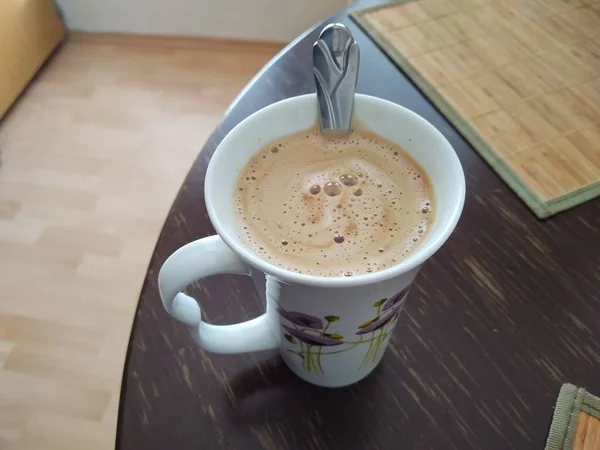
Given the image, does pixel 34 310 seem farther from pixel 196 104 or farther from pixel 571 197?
pixel 571 197

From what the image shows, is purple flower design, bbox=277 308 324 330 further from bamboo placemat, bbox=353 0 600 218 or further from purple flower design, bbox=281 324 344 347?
bamboo placemat, bbox=353 0 600 218

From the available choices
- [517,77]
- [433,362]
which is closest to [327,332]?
[433,362]

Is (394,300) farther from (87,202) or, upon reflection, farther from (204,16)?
(204,16)

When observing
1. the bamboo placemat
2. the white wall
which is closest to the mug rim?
the bamboo placemat

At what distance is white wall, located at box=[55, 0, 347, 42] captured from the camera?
1.66m

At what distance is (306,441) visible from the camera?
16.1 inches

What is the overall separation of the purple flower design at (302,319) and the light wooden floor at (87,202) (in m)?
0.79

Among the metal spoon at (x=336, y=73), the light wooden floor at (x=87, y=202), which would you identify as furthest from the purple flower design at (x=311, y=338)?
the light wooden floor at (x=87, y=202)

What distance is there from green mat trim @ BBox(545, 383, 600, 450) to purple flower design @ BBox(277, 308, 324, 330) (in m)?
0.19

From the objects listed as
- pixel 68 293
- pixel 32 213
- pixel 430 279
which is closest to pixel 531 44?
pixel 430 279

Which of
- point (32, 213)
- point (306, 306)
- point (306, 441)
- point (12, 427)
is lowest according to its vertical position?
point (12, 427)

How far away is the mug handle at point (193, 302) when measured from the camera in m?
0.35

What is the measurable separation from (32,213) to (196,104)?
511mm

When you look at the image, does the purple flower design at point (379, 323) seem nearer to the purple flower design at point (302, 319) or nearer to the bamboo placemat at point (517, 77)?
the purple flower design at point (302, 319)
